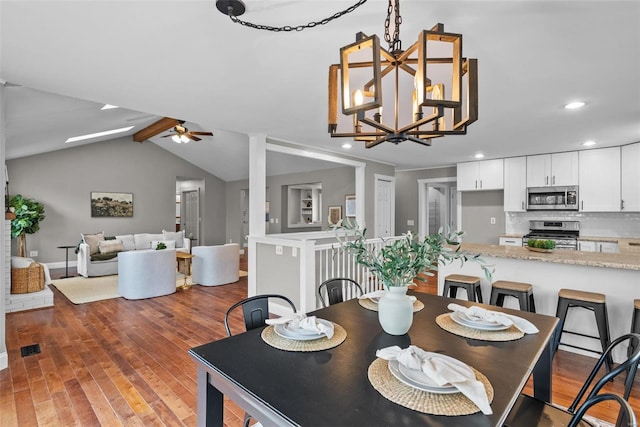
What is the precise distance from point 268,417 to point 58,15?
89.6 inches

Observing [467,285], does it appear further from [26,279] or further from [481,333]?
[26,279]

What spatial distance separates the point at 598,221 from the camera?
5293 millimetres

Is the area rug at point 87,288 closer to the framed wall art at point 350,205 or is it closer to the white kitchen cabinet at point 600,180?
the framed wall art at point 350,205

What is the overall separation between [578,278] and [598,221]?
3.32 meters

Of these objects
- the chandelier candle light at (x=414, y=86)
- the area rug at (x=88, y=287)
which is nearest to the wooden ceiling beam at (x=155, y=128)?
the area rug at (x=88, y=287)

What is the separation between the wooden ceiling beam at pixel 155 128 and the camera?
6.62 m

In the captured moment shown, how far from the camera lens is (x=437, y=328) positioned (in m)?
1.61

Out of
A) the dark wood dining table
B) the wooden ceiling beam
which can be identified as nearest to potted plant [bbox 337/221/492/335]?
the dark wood dining table

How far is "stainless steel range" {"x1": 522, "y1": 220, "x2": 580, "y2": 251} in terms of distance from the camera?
17.0ft

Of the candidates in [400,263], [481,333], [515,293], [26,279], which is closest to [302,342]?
[400,263]

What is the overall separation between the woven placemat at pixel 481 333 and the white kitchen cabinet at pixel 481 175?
5.14 meters

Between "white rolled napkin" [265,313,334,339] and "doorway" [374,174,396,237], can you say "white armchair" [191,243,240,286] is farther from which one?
"white rolled napkin" [265,313,334,339]

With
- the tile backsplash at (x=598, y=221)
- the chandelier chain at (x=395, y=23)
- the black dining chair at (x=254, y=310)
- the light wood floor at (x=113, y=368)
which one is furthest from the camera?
the tile backsplash at (x=598, y=221)

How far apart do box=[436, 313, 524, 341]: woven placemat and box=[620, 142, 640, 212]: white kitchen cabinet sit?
15.7 feet
